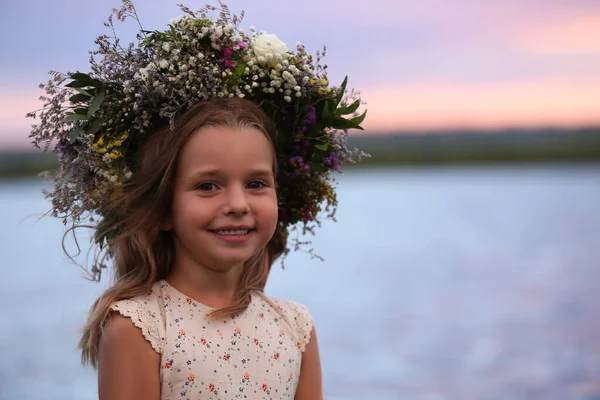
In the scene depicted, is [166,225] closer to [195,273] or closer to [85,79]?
[195,273]

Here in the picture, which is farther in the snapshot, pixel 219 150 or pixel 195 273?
pixel 195 273

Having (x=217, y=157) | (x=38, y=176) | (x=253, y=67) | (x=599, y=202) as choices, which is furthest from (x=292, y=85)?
(x=599, y=202)

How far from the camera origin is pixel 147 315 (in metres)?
2.30

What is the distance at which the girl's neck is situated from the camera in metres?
2.45

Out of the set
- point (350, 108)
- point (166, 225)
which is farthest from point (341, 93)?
point (166, 225)

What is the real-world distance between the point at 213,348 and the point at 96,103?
0.88m

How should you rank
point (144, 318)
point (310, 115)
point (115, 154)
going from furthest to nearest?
point (310, 115) → point (115, 154) → point (144, 318)

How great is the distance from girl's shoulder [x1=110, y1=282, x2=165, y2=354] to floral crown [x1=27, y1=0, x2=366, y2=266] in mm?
334

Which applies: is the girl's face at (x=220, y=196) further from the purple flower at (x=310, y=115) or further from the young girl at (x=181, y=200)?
the purple flower at (x=310, y=115)

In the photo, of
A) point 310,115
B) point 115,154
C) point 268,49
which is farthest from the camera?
point 310,115

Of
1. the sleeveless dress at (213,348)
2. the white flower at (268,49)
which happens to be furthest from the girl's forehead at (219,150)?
the sleeveless dress at (213,348)

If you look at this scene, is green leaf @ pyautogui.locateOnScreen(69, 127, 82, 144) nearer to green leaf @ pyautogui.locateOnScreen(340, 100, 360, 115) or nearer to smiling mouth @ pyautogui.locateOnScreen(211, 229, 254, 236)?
smiling mouth @ pyautogui.locateOnScreen(211, 229, 254, 236)

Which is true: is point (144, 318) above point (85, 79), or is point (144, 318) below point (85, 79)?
below

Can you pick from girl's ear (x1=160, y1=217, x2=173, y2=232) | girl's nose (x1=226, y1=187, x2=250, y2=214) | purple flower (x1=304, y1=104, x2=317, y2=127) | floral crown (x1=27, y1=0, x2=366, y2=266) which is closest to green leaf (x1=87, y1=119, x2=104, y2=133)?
floral crown (x1=27, y1=0, x2=366, y2=266)
